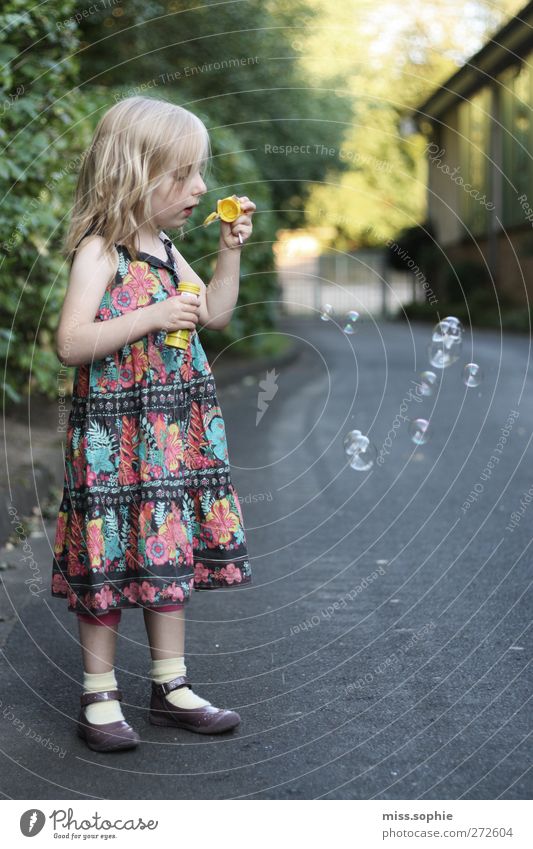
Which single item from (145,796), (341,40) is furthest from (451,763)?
(341,40)

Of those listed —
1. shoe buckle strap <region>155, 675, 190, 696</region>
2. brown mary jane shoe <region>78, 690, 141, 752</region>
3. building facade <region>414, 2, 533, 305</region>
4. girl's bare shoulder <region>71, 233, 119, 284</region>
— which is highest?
building facade <region>414, 2, 533, 305</region>

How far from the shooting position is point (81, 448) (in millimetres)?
2709

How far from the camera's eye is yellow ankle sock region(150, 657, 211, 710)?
278 centimetres

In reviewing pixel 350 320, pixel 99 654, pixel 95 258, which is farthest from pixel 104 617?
pixel 350 320

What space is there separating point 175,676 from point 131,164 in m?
1.27

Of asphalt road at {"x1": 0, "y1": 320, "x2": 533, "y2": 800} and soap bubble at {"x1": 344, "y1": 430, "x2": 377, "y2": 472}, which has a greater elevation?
soap bubble at {"x1": 344, "y1": 430, "x2": 377, "y2": 472}

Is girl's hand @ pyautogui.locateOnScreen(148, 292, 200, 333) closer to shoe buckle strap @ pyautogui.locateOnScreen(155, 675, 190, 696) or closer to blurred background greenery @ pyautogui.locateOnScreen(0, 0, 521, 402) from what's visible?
shoe buckle strap @ pyautogui.locateOnScreen(155, 675, 190, 696)

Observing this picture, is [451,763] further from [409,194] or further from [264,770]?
[409,194]

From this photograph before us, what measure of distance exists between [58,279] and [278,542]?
2.28 metres

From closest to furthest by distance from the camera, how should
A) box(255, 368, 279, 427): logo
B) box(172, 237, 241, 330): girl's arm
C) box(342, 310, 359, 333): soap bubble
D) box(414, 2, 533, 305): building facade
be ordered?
box(172, 237, 241, 330): girl's arm, box(342, 310, 359, 333): soap bubble, box(255, 368, 279, 427): logo, box(414, 2, 533, 305): building facade

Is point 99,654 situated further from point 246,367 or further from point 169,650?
point 246,367

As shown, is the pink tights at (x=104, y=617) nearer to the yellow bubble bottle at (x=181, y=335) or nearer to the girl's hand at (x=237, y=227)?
the yellow bubble bottle at (x=181, y=335)

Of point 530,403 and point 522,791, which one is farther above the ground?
point 530,403

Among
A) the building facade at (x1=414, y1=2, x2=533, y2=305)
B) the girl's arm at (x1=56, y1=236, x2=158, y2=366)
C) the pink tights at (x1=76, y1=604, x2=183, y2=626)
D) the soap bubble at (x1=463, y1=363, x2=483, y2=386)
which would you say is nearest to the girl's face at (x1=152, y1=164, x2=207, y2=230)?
the girl's arm at (x1=56, y1=236, x2=158, y2=366)
